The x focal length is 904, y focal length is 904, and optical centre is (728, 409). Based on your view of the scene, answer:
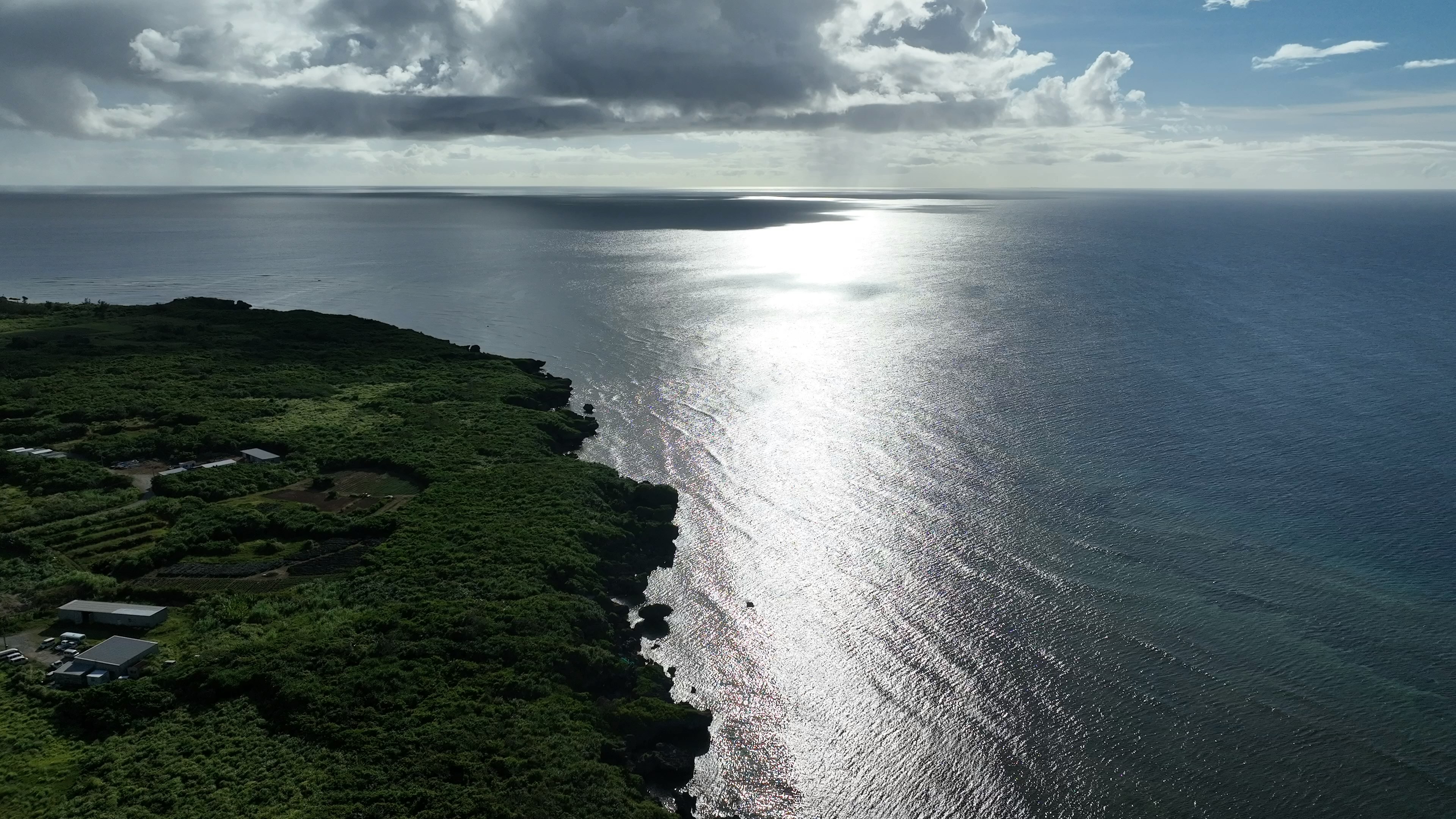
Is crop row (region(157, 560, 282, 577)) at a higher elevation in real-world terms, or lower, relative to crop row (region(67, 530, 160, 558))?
lower

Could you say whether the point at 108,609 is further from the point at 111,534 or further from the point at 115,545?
the point at 111,534

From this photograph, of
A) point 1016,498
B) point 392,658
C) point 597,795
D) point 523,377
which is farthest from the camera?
point 523,377

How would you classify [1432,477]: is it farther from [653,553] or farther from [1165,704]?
[653,553]

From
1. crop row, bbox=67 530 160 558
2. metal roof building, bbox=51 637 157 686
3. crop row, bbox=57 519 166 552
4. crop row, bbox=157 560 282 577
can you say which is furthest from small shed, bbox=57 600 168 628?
crop row, bbox=57 519 166 552

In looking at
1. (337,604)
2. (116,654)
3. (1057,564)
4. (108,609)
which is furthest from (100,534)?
(1057,564)

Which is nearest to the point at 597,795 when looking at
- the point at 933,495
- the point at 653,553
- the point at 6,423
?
the point at 653,553

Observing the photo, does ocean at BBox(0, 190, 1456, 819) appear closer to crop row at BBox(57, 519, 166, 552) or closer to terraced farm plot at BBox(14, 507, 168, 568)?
terraced farm plot at BBox(14, 507, 168, 568)
